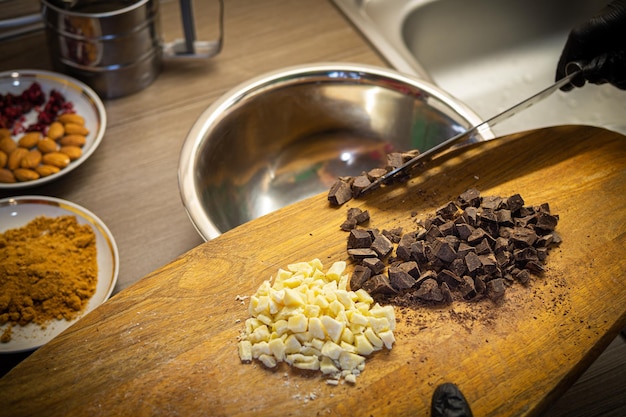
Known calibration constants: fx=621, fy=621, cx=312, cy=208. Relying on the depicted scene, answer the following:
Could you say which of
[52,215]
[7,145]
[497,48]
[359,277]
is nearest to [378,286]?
[359,277]

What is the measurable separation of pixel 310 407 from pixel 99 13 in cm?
110

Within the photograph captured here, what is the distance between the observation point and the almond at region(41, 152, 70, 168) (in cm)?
136

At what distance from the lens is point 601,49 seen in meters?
1.28

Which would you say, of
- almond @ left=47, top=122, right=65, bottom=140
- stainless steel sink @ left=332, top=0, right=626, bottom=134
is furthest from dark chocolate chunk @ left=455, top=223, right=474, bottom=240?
almond @ left=47, top=122, right=65, bottom=140

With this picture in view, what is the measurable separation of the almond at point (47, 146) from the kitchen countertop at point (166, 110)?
2.8 inches

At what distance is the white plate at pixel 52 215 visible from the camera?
3.53 ft

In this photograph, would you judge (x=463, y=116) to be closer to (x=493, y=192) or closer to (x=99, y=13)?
(x=493, y=192)

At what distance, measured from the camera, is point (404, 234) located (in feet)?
3.65

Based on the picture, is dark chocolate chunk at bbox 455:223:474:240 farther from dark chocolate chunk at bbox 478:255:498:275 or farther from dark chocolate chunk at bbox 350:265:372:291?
dark chocolate chunk at bbox 350:265:372:291

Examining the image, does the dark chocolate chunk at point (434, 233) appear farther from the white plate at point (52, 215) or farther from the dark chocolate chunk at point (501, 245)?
the white plate at point (52, 215)

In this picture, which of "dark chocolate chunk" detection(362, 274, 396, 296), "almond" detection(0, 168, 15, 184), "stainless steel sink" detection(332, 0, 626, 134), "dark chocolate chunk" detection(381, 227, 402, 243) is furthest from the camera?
"stainless steel sink" detection(332, 0, 626, 134)

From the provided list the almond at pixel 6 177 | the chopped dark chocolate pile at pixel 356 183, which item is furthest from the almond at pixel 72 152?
the chopped dark chocolate pile at pixel 356 183

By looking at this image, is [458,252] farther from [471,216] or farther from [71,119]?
[71,119]

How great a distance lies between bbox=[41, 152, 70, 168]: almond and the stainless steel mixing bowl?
12.8 inches
